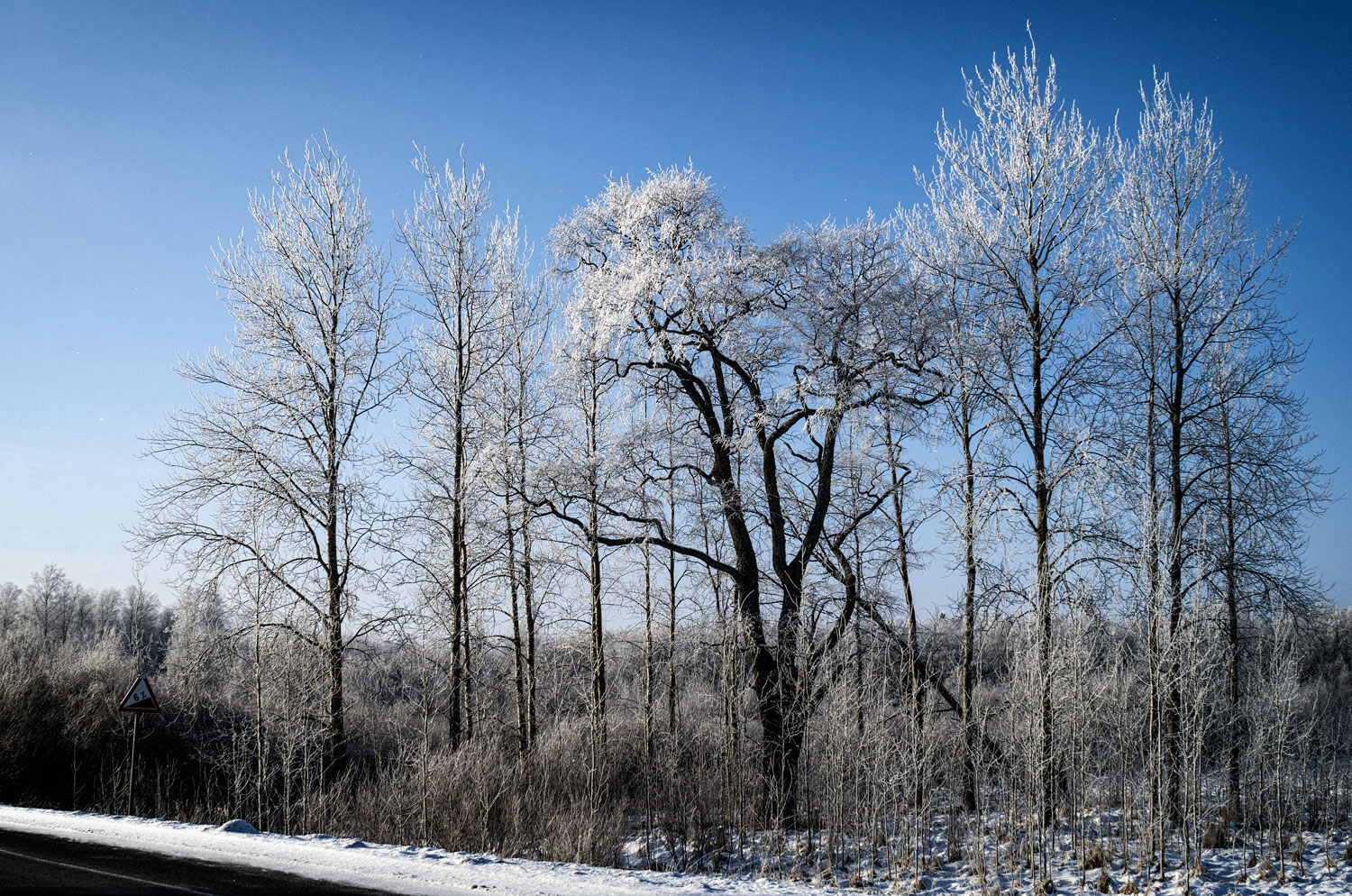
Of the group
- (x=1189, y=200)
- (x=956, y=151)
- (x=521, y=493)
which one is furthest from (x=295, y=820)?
(x=1189, y=200)

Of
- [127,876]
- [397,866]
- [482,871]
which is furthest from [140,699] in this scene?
[482,871]

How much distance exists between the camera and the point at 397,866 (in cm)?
873

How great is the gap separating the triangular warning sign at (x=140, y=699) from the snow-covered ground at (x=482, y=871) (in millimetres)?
1714

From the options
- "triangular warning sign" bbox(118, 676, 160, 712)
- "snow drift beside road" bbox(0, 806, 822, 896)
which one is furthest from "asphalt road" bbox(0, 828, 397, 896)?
"triangular warning sign" bbox(118, 676, 160, 712)

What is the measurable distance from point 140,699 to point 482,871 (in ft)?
29.6

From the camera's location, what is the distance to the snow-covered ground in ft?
26.1

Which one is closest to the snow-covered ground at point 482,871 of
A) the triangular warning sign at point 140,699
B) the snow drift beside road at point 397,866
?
the snow drift beside road at point 397,866

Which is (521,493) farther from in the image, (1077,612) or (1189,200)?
(1189,200)

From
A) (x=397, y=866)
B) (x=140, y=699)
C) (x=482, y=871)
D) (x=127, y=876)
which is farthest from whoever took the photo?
(x=140, y=699)

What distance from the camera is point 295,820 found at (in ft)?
49.1

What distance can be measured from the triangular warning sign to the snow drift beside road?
2.30m

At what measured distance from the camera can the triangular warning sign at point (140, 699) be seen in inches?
531

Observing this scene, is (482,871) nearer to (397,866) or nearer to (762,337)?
(397,866)

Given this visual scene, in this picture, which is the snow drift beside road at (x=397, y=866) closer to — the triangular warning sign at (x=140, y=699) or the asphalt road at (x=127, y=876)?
the asphalt road at (x=127, y=876)
